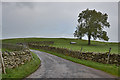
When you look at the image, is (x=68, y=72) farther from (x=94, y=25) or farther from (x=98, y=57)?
(x=94, y=25)

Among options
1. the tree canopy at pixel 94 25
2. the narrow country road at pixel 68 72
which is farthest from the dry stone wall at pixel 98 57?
the tree canopy at pixel 94 25

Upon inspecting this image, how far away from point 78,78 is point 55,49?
2461cm

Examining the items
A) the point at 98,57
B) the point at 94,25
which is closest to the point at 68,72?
the point at 98,57

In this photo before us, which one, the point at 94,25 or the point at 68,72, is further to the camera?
the point at 94,25

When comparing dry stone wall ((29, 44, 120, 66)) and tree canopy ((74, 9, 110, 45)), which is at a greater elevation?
tree canopy ((74, 9, 110, 45))

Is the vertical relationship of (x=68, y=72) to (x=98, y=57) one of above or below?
below

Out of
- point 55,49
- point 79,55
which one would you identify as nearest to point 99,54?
point 79,55

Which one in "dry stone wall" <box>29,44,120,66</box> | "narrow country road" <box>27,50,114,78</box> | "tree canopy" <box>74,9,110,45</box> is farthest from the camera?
"tree canopy" <box>74,9,110,45</box>

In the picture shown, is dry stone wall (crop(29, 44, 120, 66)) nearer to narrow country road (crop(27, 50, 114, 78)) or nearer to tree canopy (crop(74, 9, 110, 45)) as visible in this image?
narrow country road (crop(27, 50, 114, 78))

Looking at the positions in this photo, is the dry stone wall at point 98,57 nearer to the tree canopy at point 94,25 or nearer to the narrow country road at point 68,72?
the narrow country road at point 68,72

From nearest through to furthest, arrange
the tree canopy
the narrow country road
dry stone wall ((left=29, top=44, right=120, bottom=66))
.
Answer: the narrow country road
dry stone wall ((left=29, top=44, right=120, bottom=66))
the tree canopy

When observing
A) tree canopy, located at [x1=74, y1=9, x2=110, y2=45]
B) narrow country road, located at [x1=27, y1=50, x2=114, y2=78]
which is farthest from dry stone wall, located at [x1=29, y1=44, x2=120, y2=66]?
tree canopy, located at [x1=74, y1=9, x2=110, y2=45]

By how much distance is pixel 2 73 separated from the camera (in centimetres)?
1138

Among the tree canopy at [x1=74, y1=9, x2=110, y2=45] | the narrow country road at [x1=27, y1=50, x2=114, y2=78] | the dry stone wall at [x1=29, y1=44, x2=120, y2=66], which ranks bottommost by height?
the narrow country road at [x1=27, y1=50, x2=114, y2=78]
